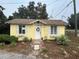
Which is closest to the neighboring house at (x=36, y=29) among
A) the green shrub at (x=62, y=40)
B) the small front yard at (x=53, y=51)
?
the green shrub at (x=62, y=40)

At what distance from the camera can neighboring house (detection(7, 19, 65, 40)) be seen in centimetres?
4150

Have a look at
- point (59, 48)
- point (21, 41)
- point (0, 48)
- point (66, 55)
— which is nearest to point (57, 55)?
point (66, 55)

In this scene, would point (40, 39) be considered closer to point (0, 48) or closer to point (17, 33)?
point (17, 33)

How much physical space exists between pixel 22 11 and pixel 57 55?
42.6 meters

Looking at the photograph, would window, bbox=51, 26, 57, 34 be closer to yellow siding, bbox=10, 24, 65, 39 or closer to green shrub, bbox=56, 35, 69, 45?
yellow siding, bbox=10, 24, 65, 39

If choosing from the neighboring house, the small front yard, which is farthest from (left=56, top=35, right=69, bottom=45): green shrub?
the neighboring house

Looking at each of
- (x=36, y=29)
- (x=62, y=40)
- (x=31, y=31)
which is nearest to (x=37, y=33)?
(x=36, y=29)

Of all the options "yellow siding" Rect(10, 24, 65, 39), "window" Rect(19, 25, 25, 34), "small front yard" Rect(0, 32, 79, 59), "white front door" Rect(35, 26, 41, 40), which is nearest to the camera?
"small front yard" Rect(0, 32, 79, 59)

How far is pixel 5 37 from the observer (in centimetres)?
3753

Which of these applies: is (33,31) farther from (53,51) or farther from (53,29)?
(53,51)

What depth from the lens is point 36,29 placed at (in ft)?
138

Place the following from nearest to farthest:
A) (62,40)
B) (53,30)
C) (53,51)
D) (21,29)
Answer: (53,51) < (62,40) < (21,29) < (53,30)

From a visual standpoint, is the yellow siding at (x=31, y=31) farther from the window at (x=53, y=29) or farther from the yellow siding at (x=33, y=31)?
the window at (x=53, y=29)

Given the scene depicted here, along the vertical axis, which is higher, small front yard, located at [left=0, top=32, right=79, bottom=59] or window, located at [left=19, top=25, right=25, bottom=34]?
window, located at [left=19, top=25, right=25, bottom=34]
